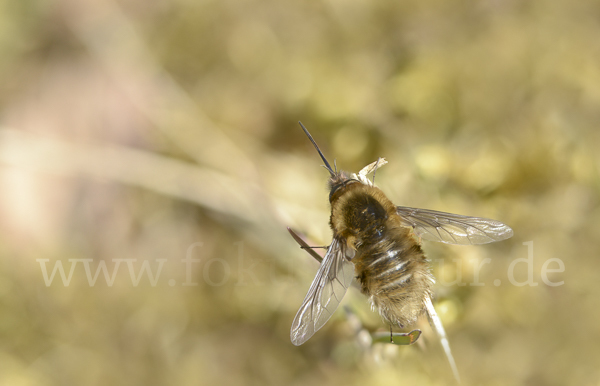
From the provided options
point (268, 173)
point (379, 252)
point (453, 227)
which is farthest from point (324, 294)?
point (268, 173)

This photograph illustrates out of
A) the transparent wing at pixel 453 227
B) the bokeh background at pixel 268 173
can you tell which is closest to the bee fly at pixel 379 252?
the transparent wing at pixel 453 227

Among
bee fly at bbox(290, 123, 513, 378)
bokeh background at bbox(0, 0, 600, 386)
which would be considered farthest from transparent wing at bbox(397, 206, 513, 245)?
bokeh background at bbox(0, 0, 600, 386)

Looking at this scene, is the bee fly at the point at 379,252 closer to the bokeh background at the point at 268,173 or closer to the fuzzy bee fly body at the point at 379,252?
the fuzzy bee fly body at the point at 379,252

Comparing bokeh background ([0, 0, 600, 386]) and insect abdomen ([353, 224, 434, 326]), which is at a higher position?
bokeh background ([0, 0, 600, 386])

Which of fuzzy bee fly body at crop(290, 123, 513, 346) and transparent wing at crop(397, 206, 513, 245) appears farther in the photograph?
transparent wing at crop(397, 206, 513, 245)

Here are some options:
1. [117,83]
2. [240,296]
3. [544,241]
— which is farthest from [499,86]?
[117,83]

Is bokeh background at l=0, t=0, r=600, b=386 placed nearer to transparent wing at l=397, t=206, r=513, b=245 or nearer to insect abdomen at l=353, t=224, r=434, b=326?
transparent wing at l=397, t=206, r=513, b=245

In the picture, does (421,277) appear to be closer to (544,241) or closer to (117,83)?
(544,241)
